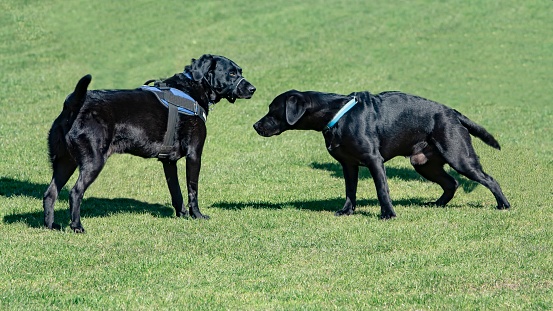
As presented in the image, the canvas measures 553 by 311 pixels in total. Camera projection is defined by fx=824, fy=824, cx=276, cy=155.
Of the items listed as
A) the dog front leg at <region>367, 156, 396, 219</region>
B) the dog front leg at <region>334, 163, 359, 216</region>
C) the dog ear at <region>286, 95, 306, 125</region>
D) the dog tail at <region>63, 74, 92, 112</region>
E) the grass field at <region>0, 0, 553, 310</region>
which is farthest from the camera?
the dog front leg at <region>334, 163, 359, 216</region>

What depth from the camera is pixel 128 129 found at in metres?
9.64

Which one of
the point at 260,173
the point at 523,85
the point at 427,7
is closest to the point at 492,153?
the point at 260,173

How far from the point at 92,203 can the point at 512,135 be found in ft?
29.3

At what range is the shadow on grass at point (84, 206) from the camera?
33.5 feet

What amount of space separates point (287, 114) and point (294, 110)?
0.33 feet

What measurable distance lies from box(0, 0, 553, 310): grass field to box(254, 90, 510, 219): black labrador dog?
612mm

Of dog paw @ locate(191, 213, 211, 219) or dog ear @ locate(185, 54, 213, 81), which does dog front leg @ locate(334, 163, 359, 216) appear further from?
dog ear @ locate(185, 54, 213, 81)

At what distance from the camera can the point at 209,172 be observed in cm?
1383

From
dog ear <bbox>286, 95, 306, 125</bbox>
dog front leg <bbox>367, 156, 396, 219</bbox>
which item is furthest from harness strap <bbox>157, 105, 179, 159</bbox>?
dog front leg <bbox>367, 156, 396, 219</bbox>

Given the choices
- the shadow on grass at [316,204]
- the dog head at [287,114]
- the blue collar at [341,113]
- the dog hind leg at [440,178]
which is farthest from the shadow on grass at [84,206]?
the dog hind leg at [440,178]

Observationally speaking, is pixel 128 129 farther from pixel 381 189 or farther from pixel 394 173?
pixel 394 173

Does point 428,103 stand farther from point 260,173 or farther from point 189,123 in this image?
point 260,173

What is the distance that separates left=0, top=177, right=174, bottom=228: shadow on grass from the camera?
10.2 m

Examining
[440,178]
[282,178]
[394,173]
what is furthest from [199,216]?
[394,173]
